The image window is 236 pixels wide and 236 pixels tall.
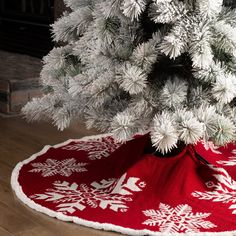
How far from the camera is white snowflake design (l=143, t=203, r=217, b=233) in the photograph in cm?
158

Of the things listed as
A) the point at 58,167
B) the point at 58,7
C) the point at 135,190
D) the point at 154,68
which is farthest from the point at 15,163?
the point at 58,7

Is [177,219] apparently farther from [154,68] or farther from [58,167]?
[58,167]

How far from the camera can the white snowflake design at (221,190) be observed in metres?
1.78

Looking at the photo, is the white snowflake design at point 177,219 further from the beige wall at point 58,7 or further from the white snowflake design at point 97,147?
the beige wall at point 58,7

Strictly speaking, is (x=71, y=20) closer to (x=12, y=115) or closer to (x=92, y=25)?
(x=92, y=25)

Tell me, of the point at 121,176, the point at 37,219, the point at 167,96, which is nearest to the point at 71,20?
the point at 167,96

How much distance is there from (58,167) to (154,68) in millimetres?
579

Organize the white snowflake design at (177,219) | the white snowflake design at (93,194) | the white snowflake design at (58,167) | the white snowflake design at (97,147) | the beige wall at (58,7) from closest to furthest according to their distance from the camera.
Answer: the white snowflake design at (177,219) → the white snowflake design at (93,194) → the white snowflake design at (58,167) → the white snowflake design at (97,147) → the beige wall at (58,7)

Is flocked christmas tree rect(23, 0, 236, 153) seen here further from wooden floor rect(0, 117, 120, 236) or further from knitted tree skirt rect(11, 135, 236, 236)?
wooden floor rect(0, 117, 120, 236)

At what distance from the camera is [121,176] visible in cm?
186

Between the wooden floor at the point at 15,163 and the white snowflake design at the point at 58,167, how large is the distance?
11 centimetres

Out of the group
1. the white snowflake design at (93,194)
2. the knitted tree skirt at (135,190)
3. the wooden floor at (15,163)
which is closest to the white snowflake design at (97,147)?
the knitted tree skirt at (135,190)

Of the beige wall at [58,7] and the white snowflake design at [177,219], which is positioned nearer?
the white snowflake design at [177,219]

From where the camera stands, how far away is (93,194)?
1.81 m
